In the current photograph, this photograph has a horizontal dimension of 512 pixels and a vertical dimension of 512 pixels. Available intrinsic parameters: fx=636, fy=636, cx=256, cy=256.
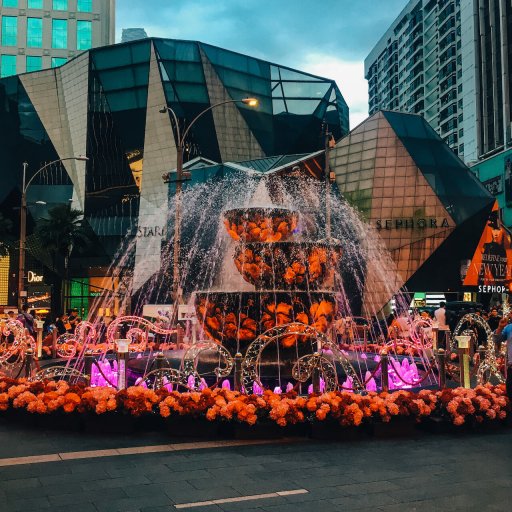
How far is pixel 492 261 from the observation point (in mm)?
48688

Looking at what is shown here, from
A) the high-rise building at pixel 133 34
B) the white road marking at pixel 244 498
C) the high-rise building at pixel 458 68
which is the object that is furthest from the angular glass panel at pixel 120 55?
the high-rise building at pixel 133 34

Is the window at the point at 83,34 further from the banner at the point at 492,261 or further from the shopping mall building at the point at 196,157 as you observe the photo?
the banner at the point at 492,261

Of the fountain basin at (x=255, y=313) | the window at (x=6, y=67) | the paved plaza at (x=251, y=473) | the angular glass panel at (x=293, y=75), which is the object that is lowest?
the paved plaza at (x=251, y=473)

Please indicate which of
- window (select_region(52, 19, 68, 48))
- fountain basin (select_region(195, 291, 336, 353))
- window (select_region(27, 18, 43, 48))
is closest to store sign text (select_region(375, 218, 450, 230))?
fountain basin (select_region(195, 291, 336, 353))

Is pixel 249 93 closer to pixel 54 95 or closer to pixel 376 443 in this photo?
pixel 54 95

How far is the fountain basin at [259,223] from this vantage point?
1288 centimetres

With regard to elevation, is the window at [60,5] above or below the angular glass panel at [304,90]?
above

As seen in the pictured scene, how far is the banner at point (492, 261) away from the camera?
47.1 metres

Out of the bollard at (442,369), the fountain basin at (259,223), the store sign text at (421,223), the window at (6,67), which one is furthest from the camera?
the window at (6,67)

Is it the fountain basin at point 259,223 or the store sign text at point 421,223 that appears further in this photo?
the store sign text at point 421,223

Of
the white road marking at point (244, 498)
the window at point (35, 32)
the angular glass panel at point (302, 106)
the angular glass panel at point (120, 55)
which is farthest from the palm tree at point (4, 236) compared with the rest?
the white road marking at point (244, 498)

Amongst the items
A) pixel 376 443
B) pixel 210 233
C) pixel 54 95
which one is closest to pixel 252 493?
pixel 376 443

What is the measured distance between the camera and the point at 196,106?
52938 millimetres

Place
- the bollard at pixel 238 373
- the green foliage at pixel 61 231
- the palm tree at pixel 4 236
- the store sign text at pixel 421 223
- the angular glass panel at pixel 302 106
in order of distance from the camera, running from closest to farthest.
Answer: the bollard at pixel 238 373
the store sign text at pixel 421 223
the palm tree at pixel 4 236
the green foliage at pixel 61 231
the angular glass panel at pixel 302 106
